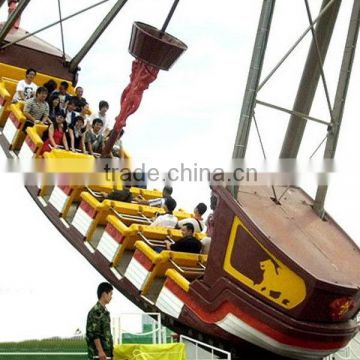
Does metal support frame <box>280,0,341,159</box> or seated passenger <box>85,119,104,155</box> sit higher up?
metal support frame <box>280,0,341,159</box>

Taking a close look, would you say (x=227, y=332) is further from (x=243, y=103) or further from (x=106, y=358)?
(x=243, y=103)

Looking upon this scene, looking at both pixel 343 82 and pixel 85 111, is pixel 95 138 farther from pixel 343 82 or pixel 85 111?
pixel 343 82

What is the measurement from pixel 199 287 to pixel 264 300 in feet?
2.21

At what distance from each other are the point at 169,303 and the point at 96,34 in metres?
4.94

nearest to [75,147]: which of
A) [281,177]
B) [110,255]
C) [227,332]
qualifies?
[110,255]

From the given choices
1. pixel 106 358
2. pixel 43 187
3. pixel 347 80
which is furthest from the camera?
pixel 43 187

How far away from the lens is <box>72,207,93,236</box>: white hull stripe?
7719 millimetres

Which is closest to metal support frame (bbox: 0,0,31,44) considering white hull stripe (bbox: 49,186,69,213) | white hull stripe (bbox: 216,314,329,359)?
white hull stripe (bbox: 49,186,69,213)

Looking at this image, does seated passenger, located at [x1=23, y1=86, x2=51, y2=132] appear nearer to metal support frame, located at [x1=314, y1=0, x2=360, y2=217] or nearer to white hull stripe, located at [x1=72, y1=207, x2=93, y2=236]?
white hull stripe, located at [x1=72, y1=207, x2=93, y2=236]

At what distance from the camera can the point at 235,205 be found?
19.6 feet

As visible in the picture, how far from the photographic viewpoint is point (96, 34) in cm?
1034

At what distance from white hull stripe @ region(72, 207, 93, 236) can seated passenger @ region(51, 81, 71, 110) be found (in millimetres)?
2345

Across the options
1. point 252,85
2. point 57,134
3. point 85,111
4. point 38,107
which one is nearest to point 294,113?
point 252,85

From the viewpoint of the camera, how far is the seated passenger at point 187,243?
23.3 ft
